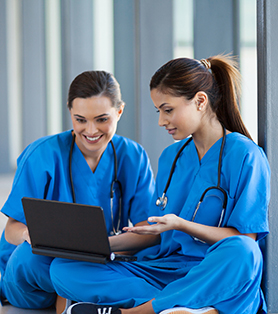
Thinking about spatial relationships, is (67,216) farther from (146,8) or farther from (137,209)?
(146,8)

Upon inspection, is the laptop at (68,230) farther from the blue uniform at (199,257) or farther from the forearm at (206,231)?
the forearm at (206,231)

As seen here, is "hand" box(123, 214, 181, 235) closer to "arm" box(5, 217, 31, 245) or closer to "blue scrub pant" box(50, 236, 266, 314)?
"blue scrub pant" box(50, 236, 266, 314)

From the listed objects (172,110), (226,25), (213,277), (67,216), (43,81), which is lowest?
(213,277)

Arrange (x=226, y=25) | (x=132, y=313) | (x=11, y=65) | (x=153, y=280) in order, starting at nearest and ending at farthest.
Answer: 1. (x=132, y=313)
2. (x=153, y=280)
3. (x=226, y=25)
4. (x=11, y=65)

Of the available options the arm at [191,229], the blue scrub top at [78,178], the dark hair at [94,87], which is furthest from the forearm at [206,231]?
the dark hair at [94,87]

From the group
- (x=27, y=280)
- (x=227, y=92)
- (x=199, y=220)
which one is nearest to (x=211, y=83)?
(x=227, y=92)

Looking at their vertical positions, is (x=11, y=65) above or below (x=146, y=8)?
below

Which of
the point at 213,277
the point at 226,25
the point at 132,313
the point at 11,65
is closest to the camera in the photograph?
the point at 213,277

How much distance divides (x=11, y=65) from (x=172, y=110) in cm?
383

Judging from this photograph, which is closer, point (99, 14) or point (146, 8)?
point (146, 8)

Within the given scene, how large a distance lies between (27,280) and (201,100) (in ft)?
3.11

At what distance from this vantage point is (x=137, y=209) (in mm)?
1790

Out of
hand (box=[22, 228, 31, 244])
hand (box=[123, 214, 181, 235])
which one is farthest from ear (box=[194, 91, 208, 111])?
hand (box=[22, 228, 31, 244])

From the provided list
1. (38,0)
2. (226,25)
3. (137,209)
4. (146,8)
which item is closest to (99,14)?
(146,8)
